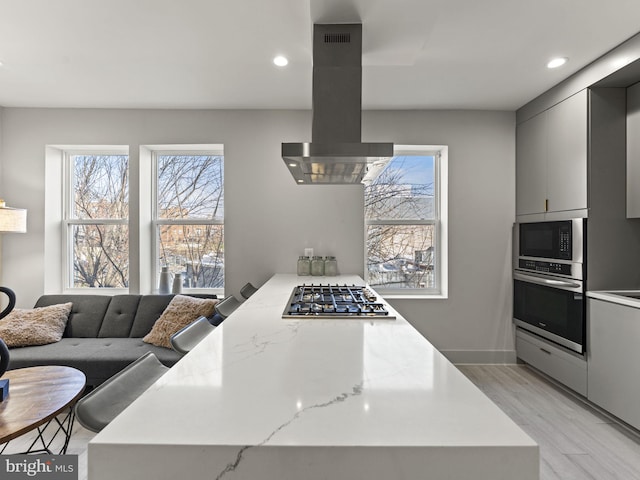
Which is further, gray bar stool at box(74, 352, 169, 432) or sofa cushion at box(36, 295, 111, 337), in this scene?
sofa cushion at box(36, 295, 111, 337)

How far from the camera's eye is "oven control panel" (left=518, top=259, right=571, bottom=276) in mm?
2965

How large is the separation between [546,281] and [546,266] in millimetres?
128

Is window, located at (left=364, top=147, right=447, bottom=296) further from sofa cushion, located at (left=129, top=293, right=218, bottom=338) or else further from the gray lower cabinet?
sofa cushion, located at (left=129, top=293, right=218, bottom=338)

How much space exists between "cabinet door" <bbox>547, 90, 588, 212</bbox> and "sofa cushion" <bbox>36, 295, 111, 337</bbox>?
3.95 m

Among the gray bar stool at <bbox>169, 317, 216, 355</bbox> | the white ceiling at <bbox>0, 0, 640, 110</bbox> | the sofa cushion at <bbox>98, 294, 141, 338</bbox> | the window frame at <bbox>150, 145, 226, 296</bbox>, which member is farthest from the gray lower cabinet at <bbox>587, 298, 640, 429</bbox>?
the sofa cushion at <bbox>98, 294, 141, 338</bbox>

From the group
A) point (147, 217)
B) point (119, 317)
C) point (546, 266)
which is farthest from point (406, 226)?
point (119, 317)

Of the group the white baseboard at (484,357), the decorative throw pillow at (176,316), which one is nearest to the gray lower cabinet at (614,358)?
the white baseboard at (484,357)

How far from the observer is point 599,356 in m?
2.62

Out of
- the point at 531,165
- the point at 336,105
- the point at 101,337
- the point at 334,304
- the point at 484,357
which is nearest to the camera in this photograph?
the point at 334,304

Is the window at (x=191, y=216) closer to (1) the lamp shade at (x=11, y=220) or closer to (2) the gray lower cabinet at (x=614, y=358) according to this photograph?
(1) the lamp shade at (x=11, y=220)

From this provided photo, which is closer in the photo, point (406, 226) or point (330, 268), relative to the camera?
point (330, 268)

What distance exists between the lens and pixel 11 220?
319 cm

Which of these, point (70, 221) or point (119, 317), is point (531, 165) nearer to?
point (119, 317)

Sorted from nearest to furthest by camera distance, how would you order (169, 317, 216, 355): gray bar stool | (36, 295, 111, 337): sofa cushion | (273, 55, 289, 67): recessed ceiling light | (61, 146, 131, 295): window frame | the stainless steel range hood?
(169, 317, 216, 355): gray bar stool → the stainless steel range hood → (273, 55, 289, 67): recessed ceiling light → (36, 295, 111, 337): sofa cushion → (61, 146, 131, 295): window frame
